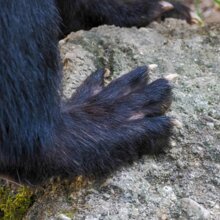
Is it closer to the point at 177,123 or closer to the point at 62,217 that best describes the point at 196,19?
the point at 177,123

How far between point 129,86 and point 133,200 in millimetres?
499

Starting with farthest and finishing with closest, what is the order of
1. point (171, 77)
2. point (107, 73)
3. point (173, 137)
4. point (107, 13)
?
point (107, 13) < point (107, 73) < point (171, 77) < point (173, 137)

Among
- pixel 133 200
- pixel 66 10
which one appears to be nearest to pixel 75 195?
pixel 133 200

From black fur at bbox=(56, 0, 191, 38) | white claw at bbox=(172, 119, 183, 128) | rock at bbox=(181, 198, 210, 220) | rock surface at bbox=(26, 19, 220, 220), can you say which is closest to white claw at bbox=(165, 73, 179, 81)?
rock surface at bbox=(26, 19, 220, 220)

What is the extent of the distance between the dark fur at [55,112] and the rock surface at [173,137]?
0.22 feet


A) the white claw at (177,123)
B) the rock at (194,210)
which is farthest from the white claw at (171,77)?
the rock at (194,210)

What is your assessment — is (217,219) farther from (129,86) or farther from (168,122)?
(129,86)

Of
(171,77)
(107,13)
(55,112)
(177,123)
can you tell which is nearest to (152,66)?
(171,77)

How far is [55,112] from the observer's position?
2.25 metres

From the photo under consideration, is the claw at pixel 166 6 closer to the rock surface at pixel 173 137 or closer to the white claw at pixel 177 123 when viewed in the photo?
the rock surface at pixel 173 137

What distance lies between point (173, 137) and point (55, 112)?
40cm

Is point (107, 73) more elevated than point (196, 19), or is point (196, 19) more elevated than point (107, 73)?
point (107, 73)

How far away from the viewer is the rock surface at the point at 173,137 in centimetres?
211

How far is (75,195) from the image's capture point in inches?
85.4
